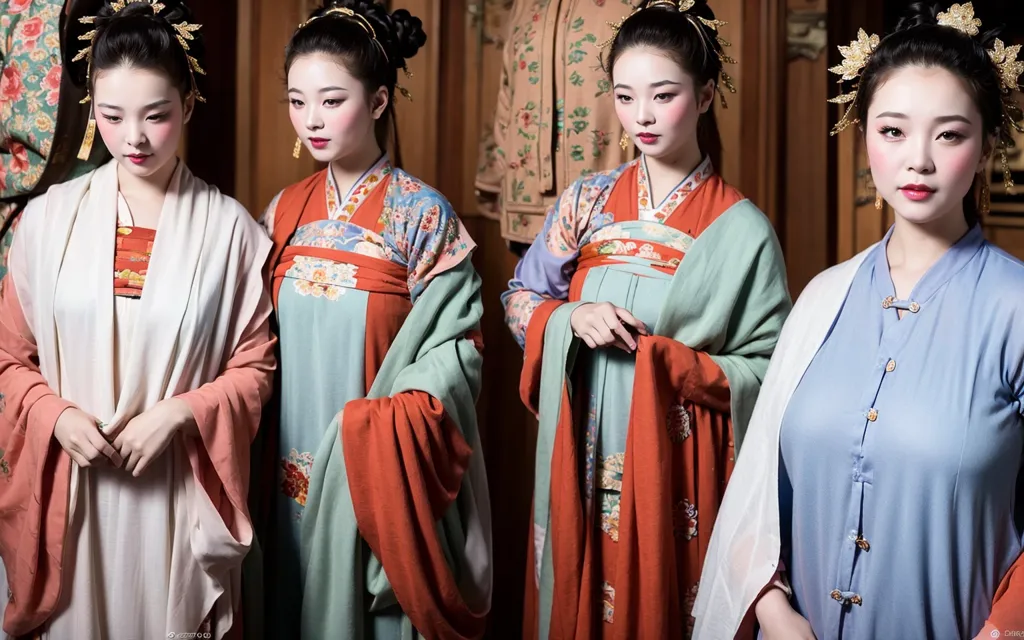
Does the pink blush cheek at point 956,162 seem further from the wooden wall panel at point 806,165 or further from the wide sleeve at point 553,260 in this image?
the wooden wall panel at point 806,165

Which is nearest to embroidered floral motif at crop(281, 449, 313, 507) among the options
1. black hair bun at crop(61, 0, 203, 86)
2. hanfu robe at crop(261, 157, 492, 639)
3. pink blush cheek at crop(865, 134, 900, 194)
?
hanfu robe at crop(261, 157, 492, 639)

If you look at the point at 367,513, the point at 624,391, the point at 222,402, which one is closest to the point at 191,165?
the point at 222,402

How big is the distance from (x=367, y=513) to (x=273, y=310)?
43 cm

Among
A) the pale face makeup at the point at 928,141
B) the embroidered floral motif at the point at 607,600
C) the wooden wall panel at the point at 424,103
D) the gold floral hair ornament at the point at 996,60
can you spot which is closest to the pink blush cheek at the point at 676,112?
the gold floral hair ornament at the point at 996,60

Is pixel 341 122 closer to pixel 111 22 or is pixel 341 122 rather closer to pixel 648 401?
Answer: pixel 111 22

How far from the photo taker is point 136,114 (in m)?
1.99

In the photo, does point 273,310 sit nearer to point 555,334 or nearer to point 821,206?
point 555,334

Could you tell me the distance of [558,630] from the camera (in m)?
2.02

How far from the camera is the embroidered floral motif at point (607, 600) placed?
6.63 feet

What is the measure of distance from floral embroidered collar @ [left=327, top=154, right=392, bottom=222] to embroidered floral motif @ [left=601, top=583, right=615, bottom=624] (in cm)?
84

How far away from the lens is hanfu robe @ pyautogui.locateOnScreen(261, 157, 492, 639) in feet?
6.72

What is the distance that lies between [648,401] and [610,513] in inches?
9.7

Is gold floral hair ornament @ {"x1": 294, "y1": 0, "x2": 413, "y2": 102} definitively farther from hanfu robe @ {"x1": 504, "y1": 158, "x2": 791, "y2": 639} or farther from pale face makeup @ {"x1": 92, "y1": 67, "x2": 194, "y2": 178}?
hanfu robe @ {"x1": 504, "y1": 158, "x2": 791, "y2": 639}

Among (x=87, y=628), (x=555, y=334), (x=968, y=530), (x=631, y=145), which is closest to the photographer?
(x=968, y=530)
